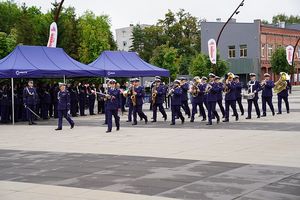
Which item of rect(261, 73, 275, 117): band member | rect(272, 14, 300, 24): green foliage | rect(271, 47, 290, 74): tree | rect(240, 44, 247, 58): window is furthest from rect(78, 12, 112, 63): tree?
rect(272, 14, 300, 24): green foliage

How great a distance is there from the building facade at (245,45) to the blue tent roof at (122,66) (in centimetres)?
4165

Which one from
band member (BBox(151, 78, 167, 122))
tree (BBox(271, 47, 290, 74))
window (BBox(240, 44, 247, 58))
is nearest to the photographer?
band member (BBox(151, 78, 167, 122))

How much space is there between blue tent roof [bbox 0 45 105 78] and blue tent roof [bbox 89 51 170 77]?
1.01m

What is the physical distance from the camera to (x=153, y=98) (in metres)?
21.6

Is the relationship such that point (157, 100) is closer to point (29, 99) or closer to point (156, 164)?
point (29, 99)

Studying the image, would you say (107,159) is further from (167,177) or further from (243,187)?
(243,187)

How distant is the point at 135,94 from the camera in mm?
20953

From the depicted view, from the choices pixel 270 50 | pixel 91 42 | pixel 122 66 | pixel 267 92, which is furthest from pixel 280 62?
pixel 267 92

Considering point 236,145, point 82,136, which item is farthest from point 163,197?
point 82,136

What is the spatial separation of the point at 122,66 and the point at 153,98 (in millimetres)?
7239

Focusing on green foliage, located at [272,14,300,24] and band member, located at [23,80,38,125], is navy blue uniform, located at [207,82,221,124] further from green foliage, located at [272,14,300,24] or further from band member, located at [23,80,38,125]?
green foliage, located at [272,14,300,24]

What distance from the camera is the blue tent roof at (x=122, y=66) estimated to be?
2733cm

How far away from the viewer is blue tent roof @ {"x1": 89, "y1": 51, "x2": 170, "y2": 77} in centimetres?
2733

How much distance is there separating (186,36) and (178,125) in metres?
69.3
